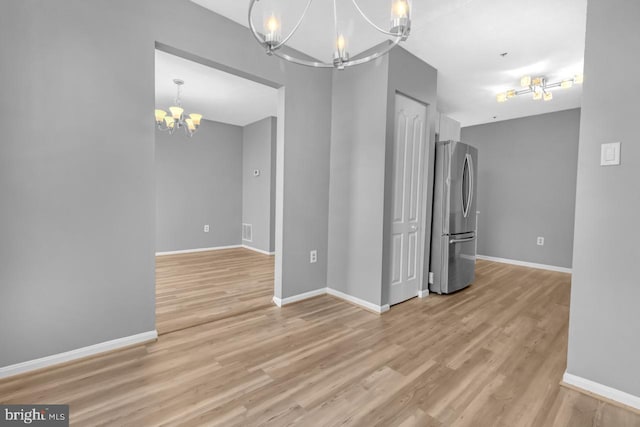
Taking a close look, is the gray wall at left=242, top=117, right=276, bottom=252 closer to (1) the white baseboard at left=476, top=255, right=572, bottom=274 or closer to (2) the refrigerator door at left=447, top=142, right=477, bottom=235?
(2) the refrigerator door at left=447, top=142, right=477, bottom=235

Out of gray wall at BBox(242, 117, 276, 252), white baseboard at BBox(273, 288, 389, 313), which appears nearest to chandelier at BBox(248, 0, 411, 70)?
white baseboard at BBox(273, 288, 389, 313)

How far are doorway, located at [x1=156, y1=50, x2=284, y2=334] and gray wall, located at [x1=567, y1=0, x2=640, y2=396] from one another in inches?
108

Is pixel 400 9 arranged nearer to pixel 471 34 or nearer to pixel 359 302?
pixel 471 34

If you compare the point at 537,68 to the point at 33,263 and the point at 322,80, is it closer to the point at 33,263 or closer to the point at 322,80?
the point at 322,80

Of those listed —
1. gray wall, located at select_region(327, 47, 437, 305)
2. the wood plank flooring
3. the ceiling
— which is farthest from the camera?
gray wall, located at select_region(327, 47, 437, 305)

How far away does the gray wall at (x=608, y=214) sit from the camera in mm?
1581

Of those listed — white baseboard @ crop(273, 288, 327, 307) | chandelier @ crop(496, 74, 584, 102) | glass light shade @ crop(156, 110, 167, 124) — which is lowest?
white baseboard @ crop(273, 288, 327, 307)

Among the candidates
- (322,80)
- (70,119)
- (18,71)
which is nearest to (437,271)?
(322,80)

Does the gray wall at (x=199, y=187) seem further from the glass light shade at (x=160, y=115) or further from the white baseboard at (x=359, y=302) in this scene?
Result: the white baseboard at (x=359, y=302)

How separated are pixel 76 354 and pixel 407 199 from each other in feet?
10.0

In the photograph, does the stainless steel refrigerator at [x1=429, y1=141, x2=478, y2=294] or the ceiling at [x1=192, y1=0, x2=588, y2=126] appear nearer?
the ceiling at [x1=192, y1=0, x2=588, y2=126]

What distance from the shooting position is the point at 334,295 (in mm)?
3322

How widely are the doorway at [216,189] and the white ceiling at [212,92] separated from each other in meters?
0.01

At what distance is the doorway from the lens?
377 cm
